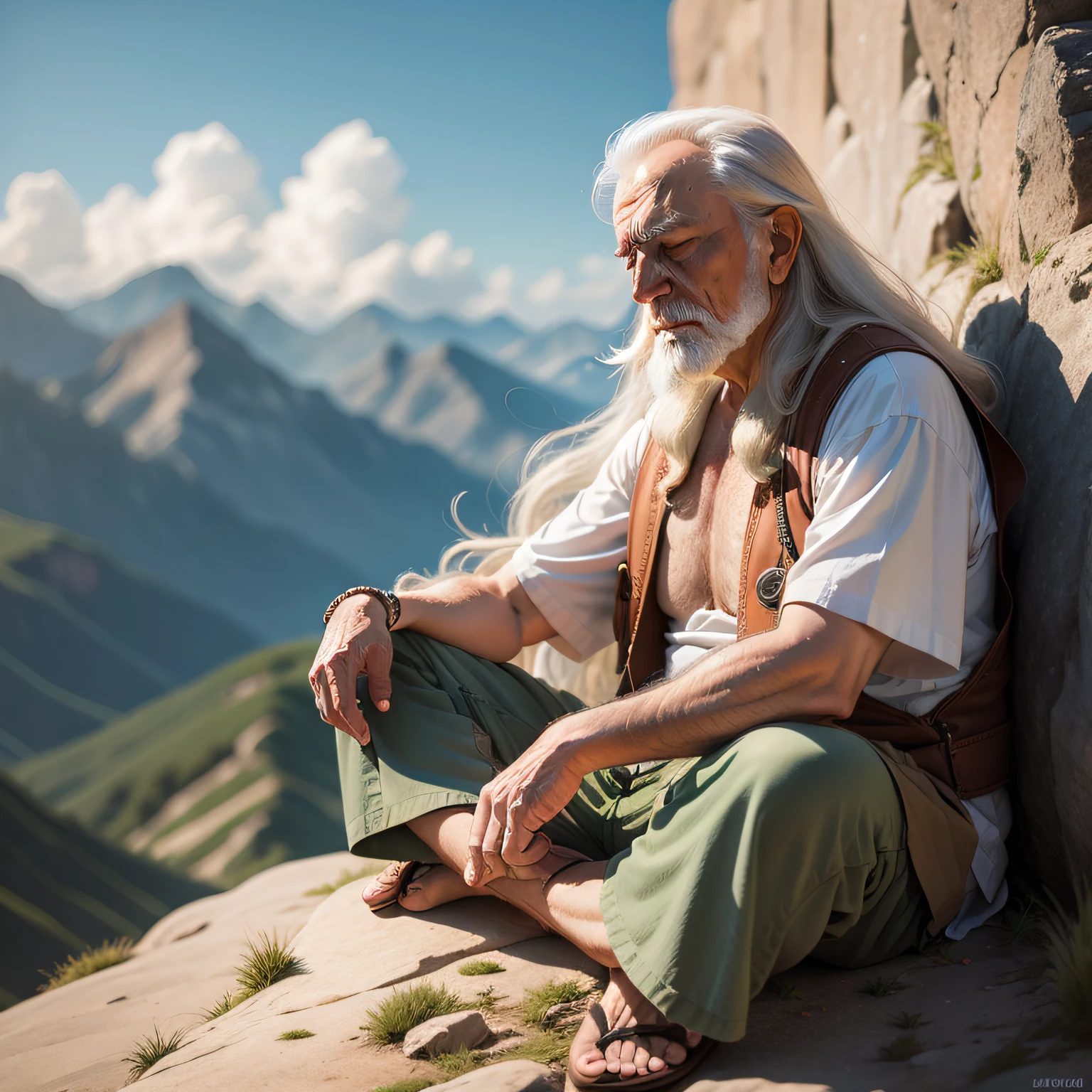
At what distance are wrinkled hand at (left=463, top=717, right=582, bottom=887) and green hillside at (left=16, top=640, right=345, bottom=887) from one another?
42524 millimetres

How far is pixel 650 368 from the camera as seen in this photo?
2.62 m

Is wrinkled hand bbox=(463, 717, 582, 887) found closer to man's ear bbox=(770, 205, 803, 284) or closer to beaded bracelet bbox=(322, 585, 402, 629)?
beaded bracelet bbox=(322, 585, 402, 629)

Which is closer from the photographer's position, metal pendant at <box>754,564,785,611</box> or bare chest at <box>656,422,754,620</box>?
metal pendant at <box>754,564,785,611</box>

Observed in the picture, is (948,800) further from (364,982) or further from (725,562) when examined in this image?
(364,982)

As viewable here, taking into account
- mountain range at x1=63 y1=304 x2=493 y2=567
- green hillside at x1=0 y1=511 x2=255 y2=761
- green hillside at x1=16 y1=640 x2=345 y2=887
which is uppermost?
mountain range at x1=63 y1=304 x2=493 y2=567

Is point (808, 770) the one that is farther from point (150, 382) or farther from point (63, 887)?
point (150, 382)

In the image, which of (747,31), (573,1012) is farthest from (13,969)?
(573,1012)

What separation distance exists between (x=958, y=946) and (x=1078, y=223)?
73.0 inches

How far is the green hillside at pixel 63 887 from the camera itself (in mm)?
28891

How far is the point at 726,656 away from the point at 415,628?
1117 mm

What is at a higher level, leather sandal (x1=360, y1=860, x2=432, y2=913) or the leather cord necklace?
the leather cord necklace

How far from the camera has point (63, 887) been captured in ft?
113

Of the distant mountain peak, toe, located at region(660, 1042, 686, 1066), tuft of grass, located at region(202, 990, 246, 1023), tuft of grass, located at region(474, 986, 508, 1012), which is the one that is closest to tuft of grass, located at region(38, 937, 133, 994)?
tuft of grass, located at region(202, 990, 246, 1023)

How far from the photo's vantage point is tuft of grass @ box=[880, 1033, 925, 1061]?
1744mm
